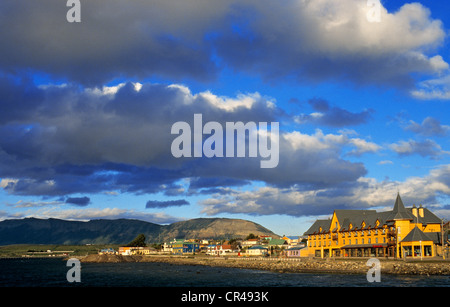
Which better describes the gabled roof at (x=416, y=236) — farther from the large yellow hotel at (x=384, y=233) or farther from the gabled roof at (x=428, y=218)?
the gabled roof at (x=428, y=218)

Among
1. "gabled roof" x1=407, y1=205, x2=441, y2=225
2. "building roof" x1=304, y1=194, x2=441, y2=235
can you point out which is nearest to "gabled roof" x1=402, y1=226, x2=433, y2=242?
"building roof" x1=304, y1=194, x2=441, y2=235

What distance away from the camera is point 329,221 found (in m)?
142

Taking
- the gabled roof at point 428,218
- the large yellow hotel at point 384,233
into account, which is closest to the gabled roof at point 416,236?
the large yellow hotel at point 384,233

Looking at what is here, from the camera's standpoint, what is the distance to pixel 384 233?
108312 mm

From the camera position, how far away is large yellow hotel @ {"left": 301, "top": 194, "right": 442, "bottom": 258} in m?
96.5

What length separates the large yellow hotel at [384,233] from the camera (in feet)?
317

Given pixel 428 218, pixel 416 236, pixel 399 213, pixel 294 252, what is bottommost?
pixel 294 252

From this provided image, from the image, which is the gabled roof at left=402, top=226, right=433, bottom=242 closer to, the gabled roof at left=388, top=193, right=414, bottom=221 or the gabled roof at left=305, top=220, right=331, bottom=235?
the gabled roof at left=388, top=193, right=414, bottom=221

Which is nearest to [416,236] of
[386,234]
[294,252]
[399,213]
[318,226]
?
[399,213]

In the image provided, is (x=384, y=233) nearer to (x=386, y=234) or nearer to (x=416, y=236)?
(x=386, y=234)
